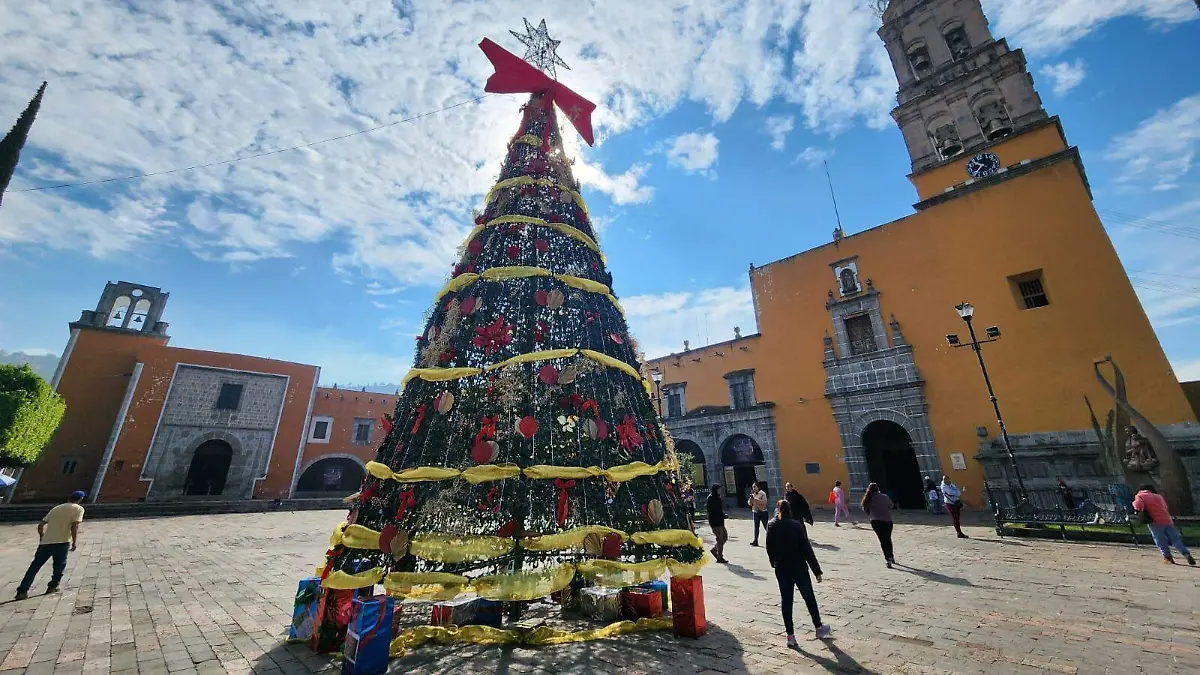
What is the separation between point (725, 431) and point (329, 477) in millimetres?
23487

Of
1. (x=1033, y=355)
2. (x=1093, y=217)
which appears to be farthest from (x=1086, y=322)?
(x=1093, y=217)

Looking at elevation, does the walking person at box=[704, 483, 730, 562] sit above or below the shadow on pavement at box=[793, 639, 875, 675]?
above

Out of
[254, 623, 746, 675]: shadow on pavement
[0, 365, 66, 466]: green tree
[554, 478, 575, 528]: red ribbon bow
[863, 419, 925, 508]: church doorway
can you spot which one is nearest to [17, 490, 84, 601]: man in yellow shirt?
[254, 623, 746, 675]: shadow on pavement

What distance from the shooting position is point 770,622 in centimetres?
479

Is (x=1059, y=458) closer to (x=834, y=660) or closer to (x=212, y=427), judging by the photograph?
(x=834, y=660)

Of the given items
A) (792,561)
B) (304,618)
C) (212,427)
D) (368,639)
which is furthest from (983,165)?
(212,427)

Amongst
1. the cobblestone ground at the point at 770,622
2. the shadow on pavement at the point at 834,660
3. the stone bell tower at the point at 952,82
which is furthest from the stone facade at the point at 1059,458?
the shadow on pavement at the point at 834,660

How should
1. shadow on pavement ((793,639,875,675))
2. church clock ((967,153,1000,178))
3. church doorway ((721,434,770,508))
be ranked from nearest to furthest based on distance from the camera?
shadow on pavement ((793,639,875,675)) < church clock ((967,153,1000,178)) < church doorway ((721,434,770,508))

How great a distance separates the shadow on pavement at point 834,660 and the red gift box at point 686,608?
2.89 ft

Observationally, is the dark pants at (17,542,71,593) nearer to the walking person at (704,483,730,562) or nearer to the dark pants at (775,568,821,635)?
the dark pants at (775,568,821,635)

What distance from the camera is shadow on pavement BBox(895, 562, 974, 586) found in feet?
20.1

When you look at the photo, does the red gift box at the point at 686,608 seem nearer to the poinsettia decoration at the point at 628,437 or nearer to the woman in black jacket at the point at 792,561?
the woman in black jacket at the point at 792,561

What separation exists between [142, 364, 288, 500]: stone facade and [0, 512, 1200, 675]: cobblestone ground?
15.0m

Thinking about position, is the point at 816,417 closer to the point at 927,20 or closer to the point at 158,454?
the point at 927,20
